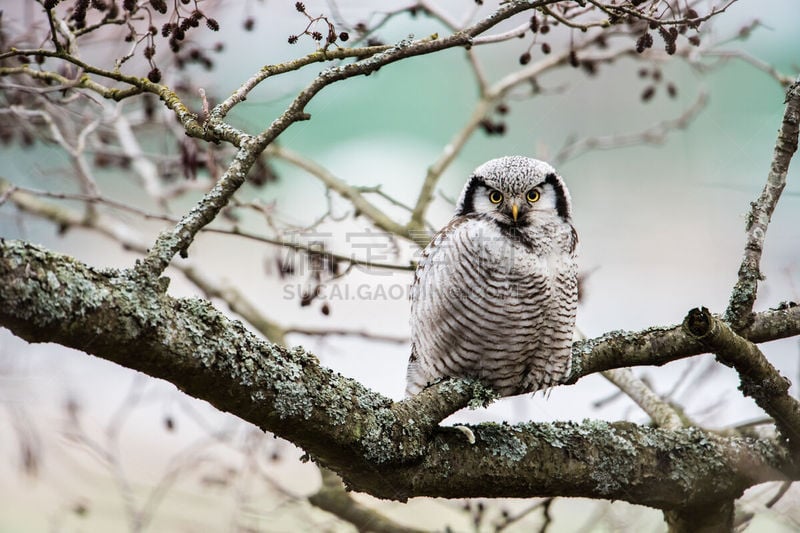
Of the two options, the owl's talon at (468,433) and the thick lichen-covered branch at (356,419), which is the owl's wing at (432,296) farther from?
the owl's talon at (468,433)

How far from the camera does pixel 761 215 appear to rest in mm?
2709

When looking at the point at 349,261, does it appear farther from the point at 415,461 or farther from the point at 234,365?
the point at 234,365

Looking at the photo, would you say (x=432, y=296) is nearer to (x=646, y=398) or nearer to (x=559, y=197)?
(x=559, y=197)

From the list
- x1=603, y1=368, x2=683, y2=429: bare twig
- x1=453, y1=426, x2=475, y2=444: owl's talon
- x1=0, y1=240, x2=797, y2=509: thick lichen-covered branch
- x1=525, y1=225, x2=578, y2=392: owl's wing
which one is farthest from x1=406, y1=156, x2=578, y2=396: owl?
x1=453, y1=426, x2=475, y2=444: owl's talon

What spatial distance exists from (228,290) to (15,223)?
4.22 feet

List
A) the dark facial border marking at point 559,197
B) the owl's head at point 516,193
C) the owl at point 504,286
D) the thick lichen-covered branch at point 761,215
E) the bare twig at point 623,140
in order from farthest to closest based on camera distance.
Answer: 1. the bare twig at point 623,140
2. the dark facial border marking at point 559,197
3. the owl's head at point 516,193
4. the owl at point 504,286
5. the thick lichen-covered branch at point 761,215

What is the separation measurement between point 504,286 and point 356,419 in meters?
1.08

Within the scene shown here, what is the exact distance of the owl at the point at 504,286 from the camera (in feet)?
10.3

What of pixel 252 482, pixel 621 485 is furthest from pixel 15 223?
pixel 621 485

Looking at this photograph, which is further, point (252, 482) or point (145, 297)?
point (252, 482)

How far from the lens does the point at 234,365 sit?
1.95 m

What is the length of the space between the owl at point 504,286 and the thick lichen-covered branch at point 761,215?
0.67m

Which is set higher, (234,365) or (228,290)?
(228,290)

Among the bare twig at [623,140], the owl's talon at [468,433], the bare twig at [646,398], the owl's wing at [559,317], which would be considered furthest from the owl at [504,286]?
the bare twig at [623,140]
